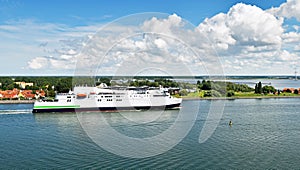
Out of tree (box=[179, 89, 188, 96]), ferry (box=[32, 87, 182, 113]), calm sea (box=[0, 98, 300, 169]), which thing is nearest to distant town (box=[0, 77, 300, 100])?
tree (box=[179, 89, 188, 96])

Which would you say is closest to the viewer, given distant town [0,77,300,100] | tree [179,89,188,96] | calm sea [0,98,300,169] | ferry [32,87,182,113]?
calm sea [0,98,300,169]

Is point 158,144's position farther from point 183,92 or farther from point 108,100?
point 183,92

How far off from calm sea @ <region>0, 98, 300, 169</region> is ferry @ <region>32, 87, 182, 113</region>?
4.96 m

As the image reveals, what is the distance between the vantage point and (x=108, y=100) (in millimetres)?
20719

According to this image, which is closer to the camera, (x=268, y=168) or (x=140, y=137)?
(x=268, y=168)

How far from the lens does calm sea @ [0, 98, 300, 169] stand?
316 inches

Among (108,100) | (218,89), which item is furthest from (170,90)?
(108,100)

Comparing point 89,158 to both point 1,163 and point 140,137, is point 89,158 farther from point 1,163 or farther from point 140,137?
point 140,137

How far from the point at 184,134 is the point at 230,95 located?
22633 millimetres

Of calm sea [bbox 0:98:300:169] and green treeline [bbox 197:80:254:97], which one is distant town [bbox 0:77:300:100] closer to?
green treeline [bbox 197:80:254:97]

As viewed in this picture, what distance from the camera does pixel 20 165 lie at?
8055mm

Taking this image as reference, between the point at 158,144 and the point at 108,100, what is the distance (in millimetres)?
11037

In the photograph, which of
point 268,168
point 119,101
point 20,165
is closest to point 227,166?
point 268,168

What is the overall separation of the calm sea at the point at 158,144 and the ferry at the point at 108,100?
4959 millimetres
